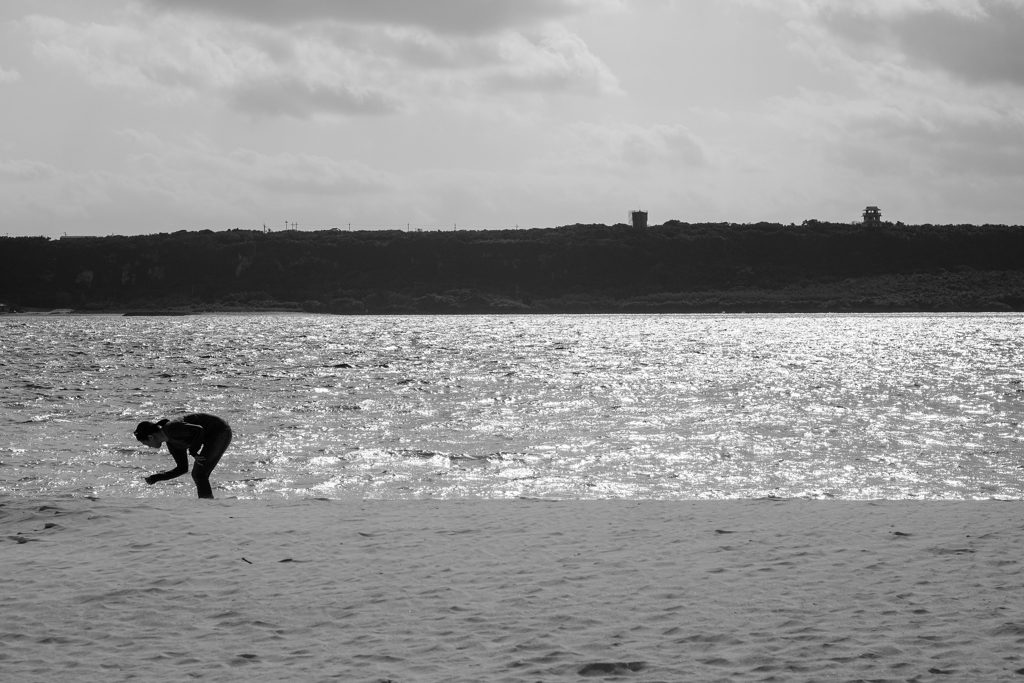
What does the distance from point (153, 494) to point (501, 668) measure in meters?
10.0

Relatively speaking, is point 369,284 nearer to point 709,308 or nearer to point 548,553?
point 709,308

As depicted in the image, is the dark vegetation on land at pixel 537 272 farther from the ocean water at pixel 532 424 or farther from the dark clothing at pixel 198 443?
the dark clothing at pixel 198 443

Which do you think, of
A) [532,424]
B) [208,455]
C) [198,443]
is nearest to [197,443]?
[198,443]

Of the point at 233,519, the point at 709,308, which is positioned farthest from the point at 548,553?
the point at 709,308

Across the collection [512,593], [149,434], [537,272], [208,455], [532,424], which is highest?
[537,272]

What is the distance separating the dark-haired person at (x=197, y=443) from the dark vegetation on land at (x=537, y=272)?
15142 cm

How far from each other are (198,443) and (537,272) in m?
163

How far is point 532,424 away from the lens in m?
26.2

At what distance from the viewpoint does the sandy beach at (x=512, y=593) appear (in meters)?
7.13

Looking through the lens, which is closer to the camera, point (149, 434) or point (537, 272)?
point (149, 434)

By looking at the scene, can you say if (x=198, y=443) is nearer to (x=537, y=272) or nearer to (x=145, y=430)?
(x=145, y=430)

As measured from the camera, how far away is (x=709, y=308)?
164 m

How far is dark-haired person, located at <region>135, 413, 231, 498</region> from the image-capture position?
12922 mm

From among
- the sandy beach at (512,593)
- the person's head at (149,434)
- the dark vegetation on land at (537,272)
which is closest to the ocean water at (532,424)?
the person's head at (149,434)
